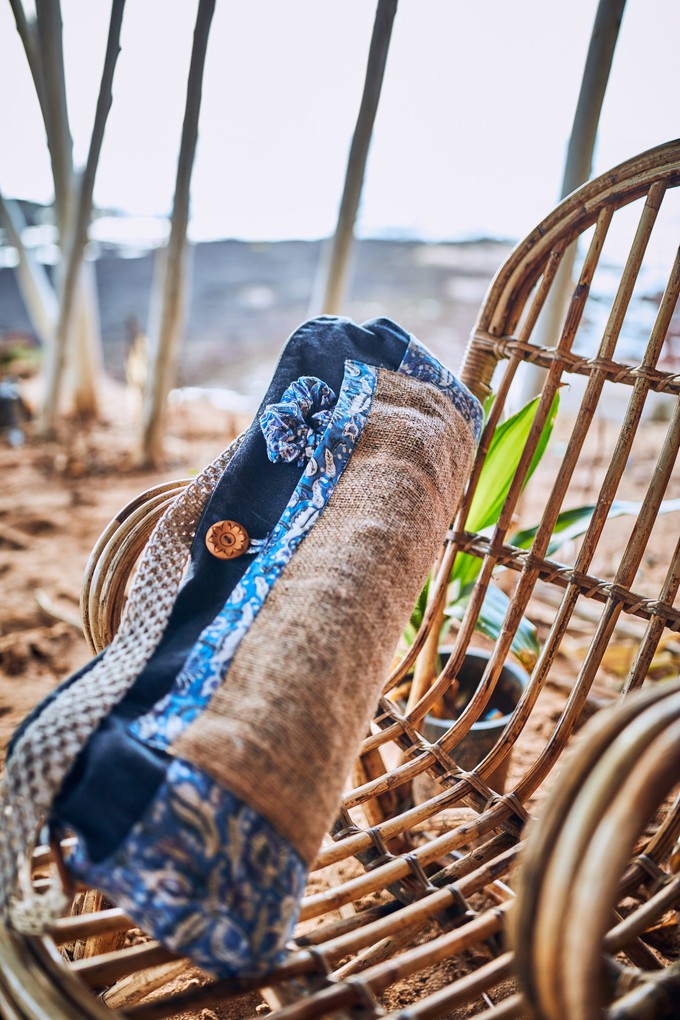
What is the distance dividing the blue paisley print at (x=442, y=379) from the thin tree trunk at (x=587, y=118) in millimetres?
800

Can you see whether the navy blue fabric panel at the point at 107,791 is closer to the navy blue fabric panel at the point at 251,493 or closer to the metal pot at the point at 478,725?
the navy blue fabric panel at the point at 251,493

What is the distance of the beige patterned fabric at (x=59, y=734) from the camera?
24.5 inches

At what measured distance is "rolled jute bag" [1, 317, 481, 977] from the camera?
602 millimetres

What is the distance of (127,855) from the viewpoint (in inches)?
Result: 23.5

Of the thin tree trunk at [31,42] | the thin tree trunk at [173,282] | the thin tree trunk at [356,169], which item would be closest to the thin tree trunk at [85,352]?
the thin tree trunk at [173,282]

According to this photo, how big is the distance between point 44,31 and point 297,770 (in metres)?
3.49

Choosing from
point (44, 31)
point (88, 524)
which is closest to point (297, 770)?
point (88, 524)

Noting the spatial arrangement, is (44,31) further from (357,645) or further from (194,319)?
(194,319)

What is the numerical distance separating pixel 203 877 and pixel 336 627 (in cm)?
26

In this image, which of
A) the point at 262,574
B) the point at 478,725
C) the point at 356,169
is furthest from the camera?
the point at 356,169

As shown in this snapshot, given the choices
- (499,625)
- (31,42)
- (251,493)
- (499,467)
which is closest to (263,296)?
(31,42)

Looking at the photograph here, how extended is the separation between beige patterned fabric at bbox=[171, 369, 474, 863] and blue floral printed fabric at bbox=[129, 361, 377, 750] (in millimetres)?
14

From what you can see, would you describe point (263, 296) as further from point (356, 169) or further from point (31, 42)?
point (356, 169)

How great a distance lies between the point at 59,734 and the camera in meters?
0.65
